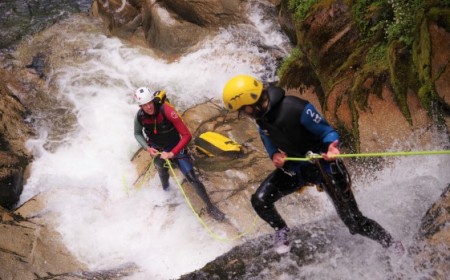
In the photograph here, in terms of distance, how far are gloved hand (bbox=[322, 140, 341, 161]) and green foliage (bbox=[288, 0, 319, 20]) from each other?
14.3 ft

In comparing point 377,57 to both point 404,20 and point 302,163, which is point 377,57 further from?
point 302,163

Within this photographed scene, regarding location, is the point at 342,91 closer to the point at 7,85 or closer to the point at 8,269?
the point at 8,269

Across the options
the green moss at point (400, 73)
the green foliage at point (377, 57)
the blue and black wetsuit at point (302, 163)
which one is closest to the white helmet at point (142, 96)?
the blue and black wetsuit at point (302, 163)

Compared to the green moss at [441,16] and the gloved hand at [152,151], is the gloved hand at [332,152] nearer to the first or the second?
the green moss at [441,16]

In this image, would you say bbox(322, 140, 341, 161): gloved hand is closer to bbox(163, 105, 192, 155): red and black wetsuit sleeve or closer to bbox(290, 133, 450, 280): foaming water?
bbox(290, 133, 450, 280): foaming water

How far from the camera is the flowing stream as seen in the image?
5.43 m

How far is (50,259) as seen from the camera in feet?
22.0

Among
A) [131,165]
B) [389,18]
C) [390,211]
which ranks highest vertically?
[389,18]

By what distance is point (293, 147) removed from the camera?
4.45m

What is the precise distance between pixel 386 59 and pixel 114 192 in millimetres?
5552

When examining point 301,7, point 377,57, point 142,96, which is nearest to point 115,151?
point 142,96

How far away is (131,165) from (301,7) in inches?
185

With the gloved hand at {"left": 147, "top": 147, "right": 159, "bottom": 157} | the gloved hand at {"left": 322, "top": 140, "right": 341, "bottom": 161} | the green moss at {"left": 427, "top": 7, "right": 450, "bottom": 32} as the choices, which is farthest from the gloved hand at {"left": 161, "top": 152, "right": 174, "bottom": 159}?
the green moss at {"left": 427, "top": 7, "right": 450, "bottom": 32}

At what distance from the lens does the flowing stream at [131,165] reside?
5.43 m
